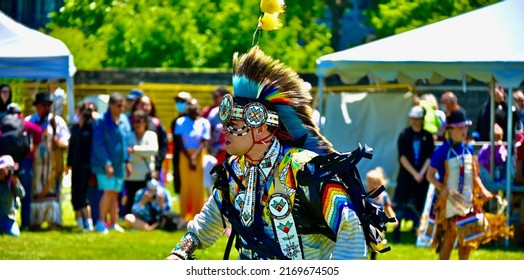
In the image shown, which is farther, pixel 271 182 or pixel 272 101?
pixel 272 101

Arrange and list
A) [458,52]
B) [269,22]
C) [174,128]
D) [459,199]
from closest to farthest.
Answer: [269,22] → [459,199] → [458,52] → [174,128]

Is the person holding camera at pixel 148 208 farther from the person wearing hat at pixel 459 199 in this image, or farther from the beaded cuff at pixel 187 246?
the beaded cuff at pixel 187 246

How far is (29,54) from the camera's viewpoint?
12430mm

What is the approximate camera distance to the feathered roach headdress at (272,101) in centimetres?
626

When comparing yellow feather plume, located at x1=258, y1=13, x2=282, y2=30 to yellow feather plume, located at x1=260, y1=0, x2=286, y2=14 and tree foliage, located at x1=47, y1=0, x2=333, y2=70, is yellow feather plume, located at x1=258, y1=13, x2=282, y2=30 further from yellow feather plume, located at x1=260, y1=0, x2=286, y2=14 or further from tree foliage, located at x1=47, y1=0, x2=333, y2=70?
tree foliage, located at x1=47, y1=0, x2=333, y2=70

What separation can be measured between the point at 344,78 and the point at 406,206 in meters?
1.54

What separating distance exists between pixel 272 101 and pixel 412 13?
22287 mm

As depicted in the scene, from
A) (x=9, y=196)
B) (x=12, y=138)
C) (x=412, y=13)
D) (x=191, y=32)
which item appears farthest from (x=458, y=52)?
(x=412, y=13)

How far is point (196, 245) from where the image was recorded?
6.29 meters

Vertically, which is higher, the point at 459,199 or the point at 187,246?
the point at 187,246

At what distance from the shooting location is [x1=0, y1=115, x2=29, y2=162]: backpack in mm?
13180

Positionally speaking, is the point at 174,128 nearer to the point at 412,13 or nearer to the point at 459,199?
the point at 459,199
